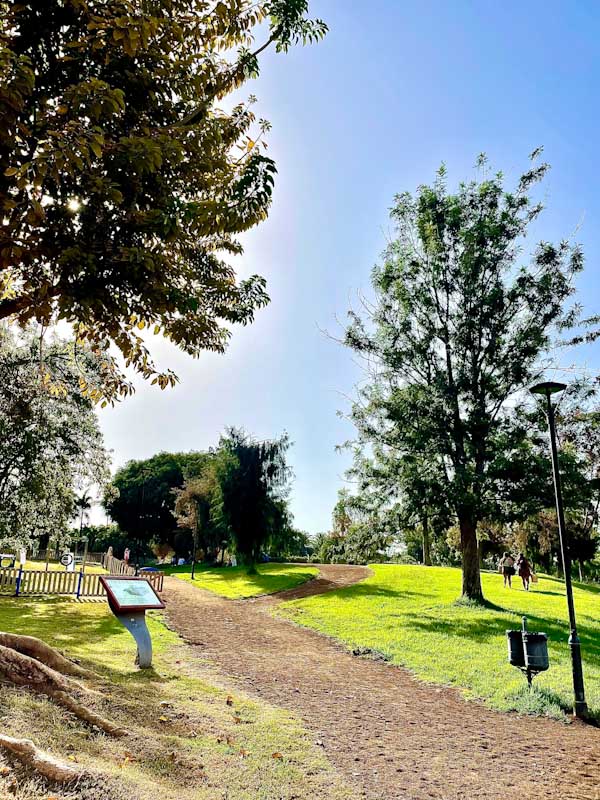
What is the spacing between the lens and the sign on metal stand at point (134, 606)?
9.46m

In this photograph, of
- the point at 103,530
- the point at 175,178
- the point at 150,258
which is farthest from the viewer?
the point at 103,530

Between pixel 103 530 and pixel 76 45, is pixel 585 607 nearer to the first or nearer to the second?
pixel 76 45

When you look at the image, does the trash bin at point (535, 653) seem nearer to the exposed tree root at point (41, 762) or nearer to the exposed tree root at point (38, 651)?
the exposed tree root at point (38, 651)

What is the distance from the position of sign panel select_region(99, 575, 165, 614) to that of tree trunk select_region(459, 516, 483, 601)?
42.4 feet

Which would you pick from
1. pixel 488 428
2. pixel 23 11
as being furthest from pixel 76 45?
pixel 488 428

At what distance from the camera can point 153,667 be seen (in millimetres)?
9508

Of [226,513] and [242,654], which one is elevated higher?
[226,513]

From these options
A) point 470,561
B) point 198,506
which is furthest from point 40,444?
point 198,506

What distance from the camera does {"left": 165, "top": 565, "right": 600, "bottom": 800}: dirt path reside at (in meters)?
5.71

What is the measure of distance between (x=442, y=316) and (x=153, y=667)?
1692 centimetres

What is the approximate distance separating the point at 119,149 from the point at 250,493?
28618mm

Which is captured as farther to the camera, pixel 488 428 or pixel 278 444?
pixel 278 444

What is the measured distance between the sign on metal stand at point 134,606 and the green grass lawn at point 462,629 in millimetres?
5580

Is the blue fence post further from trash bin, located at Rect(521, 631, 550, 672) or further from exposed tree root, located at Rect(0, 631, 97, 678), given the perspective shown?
trash bin, located at Rect(521, 631, 550, 672)
